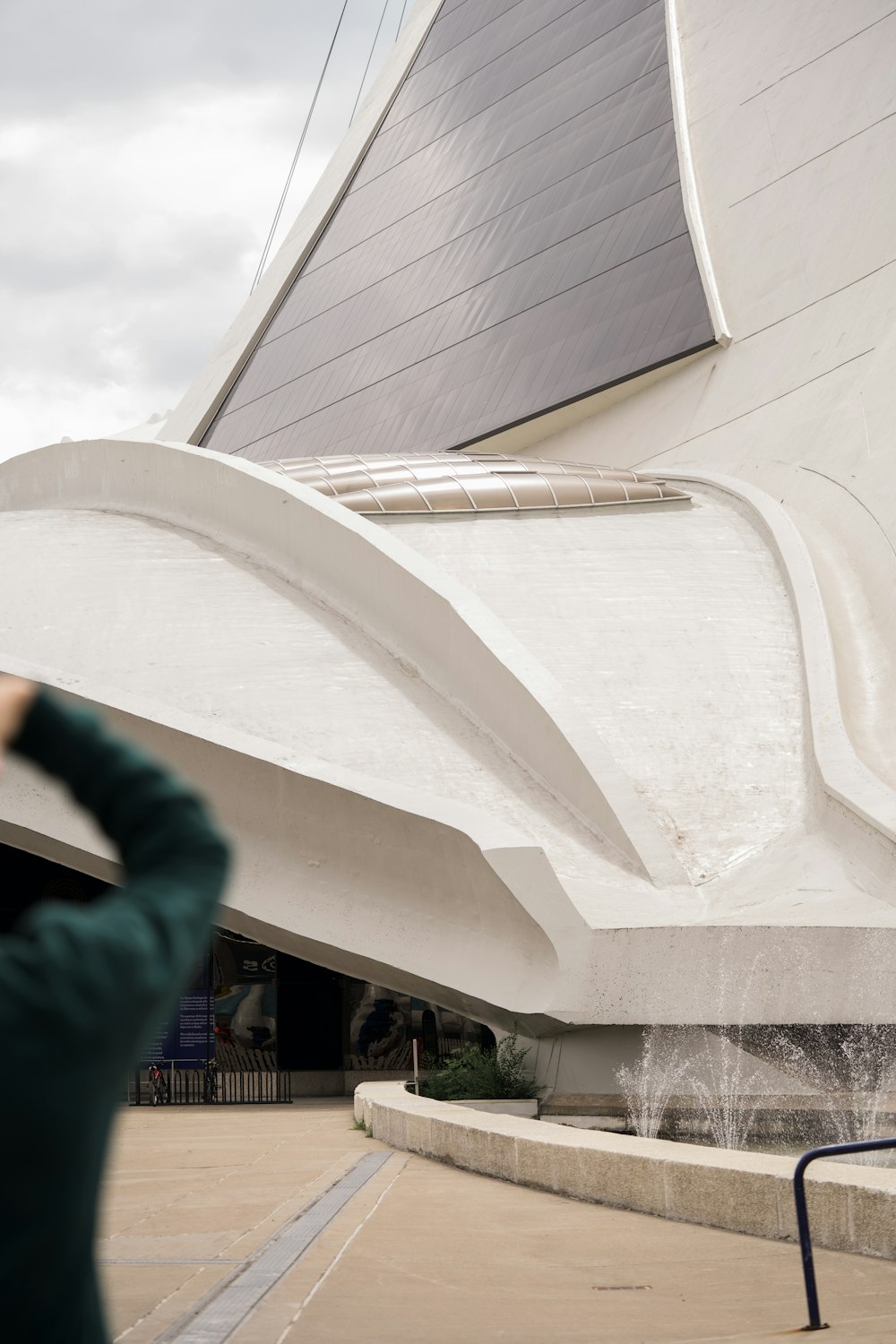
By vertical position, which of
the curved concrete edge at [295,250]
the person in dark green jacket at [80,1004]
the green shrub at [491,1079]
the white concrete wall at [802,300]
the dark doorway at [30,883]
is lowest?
the green shrub at [491,1079]

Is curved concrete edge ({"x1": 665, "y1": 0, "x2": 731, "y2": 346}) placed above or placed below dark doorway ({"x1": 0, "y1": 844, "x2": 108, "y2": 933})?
above

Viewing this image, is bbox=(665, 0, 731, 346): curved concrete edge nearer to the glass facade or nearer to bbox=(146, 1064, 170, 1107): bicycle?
the glass facade

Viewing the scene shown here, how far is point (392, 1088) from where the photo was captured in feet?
40.6

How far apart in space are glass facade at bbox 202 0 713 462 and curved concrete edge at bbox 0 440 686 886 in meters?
7.99

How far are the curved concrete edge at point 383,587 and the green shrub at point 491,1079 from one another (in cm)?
180

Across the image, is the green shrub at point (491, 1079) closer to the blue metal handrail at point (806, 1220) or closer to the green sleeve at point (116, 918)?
the blue metal handrail at point (806, 1220)

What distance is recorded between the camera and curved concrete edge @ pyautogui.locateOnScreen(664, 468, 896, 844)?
11.3 m

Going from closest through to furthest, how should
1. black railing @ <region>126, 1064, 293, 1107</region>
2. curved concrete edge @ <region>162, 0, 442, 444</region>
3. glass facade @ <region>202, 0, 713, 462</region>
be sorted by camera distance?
black railing @ <region>126, 1064, 293, 1107</region>
glass facade @ <region>202, 0, 713, 462</region>
curved concrete edge @ <region>162, 0, 442, 444</region>

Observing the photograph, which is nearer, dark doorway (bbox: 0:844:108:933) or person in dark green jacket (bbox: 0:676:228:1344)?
person in dark green jacket (bbox: 0:676:228:1344)

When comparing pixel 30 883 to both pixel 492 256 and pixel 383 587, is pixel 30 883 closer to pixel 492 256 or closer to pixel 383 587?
pixel 383 587

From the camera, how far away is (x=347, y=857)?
11.7 metres

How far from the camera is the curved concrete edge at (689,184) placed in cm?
2161

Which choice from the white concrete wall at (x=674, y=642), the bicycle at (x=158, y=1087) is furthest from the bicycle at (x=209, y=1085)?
the white concrete wall at (x=674, y=642)

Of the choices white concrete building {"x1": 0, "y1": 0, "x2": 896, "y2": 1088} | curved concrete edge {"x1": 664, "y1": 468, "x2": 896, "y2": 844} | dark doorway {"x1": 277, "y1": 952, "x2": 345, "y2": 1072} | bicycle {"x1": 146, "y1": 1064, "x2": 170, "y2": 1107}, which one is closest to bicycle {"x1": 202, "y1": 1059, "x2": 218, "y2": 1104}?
bicycle {"x1": 146, "y1": 1064, "x2": 170, "y2": 1107}
